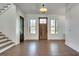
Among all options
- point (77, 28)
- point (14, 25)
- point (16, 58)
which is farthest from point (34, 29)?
point (16, 58)

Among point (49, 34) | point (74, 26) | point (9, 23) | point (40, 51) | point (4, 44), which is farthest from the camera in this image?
point (49, 34)

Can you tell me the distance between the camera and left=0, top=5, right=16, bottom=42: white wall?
28.7 feet

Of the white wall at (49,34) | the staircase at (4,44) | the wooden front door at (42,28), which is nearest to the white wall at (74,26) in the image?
the staircase at (4,44)

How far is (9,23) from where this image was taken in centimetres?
885

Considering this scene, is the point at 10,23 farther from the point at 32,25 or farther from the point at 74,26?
the point at 32,25

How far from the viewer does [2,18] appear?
29.1 ft

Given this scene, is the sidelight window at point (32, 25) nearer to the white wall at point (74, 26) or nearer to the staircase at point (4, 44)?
the staircase at point (4, 44)

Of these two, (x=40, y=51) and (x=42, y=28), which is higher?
(x=42, y=28)

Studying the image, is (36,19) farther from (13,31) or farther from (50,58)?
(50,58)

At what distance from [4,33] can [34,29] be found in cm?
536

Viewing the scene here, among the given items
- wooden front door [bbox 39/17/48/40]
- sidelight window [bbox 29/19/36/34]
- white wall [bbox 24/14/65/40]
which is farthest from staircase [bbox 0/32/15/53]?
wooden front door [bbox 39/17/48/40]

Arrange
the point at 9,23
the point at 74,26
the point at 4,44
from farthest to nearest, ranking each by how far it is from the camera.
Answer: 1. the point at 9,23
2. the point at 4,44
3. the point at 74,26

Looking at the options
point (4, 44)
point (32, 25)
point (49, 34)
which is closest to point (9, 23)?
point (4, 44)

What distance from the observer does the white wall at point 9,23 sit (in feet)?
28.7
